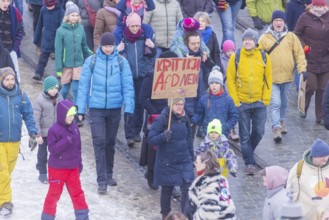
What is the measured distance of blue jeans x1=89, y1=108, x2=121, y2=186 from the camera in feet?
49.5

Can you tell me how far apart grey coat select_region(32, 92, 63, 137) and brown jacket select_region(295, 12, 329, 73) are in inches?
180

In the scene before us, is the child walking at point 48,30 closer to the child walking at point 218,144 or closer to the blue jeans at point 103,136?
the blue jeans at point 103,136

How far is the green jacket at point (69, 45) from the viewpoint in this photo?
17.1 meters

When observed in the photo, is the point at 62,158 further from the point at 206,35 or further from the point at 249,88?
the point at 206,35

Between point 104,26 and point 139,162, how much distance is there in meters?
2.86

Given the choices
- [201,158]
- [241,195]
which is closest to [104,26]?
[241,195]

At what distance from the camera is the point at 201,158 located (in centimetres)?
1235

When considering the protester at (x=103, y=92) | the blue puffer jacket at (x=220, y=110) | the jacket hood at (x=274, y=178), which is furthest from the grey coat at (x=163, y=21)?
the jacket hood at (x=274, y=178)

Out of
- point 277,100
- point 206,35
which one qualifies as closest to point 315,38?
point 277,100

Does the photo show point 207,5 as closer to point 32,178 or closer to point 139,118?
point 139,118

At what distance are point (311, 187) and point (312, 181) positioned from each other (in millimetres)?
67

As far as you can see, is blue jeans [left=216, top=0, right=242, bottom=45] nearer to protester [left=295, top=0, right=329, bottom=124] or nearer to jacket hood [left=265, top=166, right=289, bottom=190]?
protester [left=295, top=0, right=329, bottom=124]

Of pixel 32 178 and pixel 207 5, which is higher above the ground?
pixel 207 5

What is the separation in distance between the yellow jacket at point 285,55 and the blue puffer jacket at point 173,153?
3146 mm
